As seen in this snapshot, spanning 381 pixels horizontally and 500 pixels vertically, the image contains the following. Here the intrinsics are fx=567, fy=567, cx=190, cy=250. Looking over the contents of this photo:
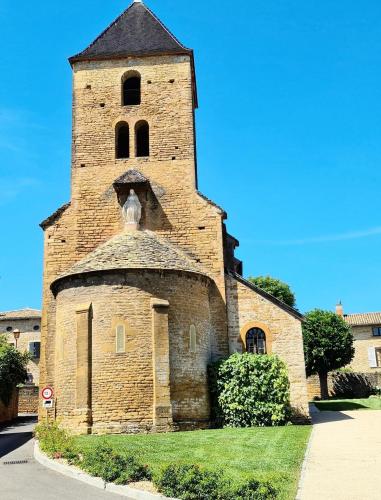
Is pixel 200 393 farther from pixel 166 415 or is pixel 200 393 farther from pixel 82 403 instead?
pixel 82 403

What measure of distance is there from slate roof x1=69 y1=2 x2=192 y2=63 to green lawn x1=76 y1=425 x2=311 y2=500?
19589 millimetres

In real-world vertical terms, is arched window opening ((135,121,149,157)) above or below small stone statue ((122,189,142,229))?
above

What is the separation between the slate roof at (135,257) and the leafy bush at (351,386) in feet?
84.2

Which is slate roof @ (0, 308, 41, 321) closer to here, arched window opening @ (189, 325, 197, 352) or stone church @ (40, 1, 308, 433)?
stone church @ (40, 1, 308, 433)

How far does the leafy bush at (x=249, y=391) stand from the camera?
21703mm

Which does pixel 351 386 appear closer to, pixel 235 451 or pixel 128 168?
pixel 128 168

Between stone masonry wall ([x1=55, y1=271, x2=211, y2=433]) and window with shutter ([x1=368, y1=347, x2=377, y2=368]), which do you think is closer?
stone masonry wall ([x1=55, y1=271, x2=211, y2=433])

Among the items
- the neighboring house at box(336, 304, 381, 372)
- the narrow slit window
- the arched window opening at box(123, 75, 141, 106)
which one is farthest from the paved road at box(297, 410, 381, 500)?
the neighboring house at box(336, 304, 381, 372)

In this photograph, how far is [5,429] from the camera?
29906 millimetres

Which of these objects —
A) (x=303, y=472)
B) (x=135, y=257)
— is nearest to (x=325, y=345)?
(x=135, y=257)

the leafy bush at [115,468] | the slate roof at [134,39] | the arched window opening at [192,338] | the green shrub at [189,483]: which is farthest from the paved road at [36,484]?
the slate roof at [134,39]

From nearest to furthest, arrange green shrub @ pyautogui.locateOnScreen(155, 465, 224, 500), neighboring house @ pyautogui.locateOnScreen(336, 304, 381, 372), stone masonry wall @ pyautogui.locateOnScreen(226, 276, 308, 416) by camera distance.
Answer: green shrub @ pyautogui.locateOnScreen(155, 465, 224, 500), stone masonry wall @ pyautogui.locateOnScreen(226, 276, 308, 416), neighboring house @ pyautogui.locateOnScreen(336, 304, 381, 372)

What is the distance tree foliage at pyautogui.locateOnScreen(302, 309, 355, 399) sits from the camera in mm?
43906

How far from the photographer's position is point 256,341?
24656 mm
